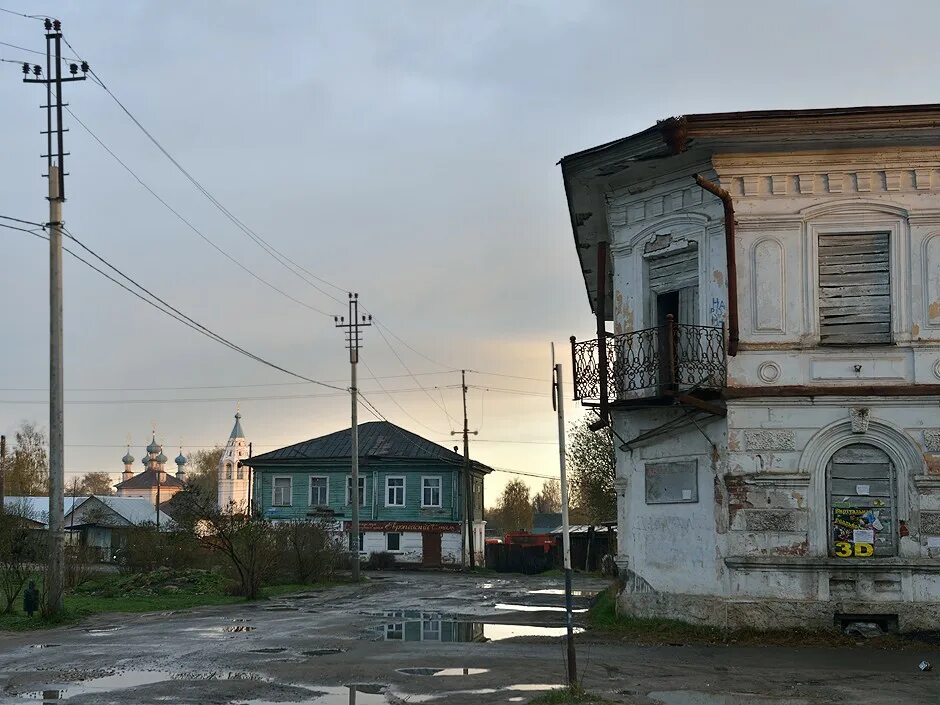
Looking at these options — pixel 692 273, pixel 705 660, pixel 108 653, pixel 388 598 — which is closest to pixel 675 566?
pixel 705 660

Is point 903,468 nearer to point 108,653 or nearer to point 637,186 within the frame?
point 637,186

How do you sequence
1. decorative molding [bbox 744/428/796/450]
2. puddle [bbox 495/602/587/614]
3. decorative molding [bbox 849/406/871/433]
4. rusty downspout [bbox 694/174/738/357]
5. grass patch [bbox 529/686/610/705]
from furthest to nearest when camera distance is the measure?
puddle [bbox 495/602/587/614] → rusty downspout [bbox 694/174/738/357] → decorative molding [bbox 744/428/796/450] → decorative molding [bbox 849/406/871/433] → grass patch [bbox 529/686/610/705]

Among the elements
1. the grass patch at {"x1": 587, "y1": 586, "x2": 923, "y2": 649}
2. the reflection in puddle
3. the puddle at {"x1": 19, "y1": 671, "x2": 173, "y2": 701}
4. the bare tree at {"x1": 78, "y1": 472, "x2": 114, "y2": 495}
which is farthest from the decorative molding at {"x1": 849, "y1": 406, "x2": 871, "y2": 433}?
the bare tree at {"x1": 78, "y1": 472, "x2": 114, "y2": 495}

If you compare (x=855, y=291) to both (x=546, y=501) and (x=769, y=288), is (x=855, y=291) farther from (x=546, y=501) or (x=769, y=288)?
(x=546, y=501)

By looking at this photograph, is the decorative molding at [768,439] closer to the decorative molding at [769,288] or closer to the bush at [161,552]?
the decorative molding at [769,288]

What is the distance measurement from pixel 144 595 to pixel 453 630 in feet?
52.3

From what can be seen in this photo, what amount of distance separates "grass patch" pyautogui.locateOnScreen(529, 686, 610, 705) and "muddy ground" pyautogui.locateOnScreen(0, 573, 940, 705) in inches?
17.5

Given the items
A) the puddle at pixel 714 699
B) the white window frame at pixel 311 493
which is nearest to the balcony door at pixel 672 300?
the puddle at pixel 714 699

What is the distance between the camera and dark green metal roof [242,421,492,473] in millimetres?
59719

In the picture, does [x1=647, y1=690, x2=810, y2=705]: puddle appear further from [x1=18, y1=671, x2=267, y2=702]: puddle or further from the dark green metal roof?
the dark green metal roof

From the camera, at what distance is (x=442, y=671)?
13195 millimetres

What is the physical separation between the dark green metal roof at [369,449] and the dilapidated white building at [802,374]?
138ft

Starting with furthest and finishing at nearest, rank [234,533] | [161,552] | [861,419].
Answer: [161,552], [234,533], [861,419]

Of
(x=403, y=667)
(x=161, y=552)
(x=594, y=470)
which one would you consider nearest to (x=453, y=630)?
(x=403, y=667)
